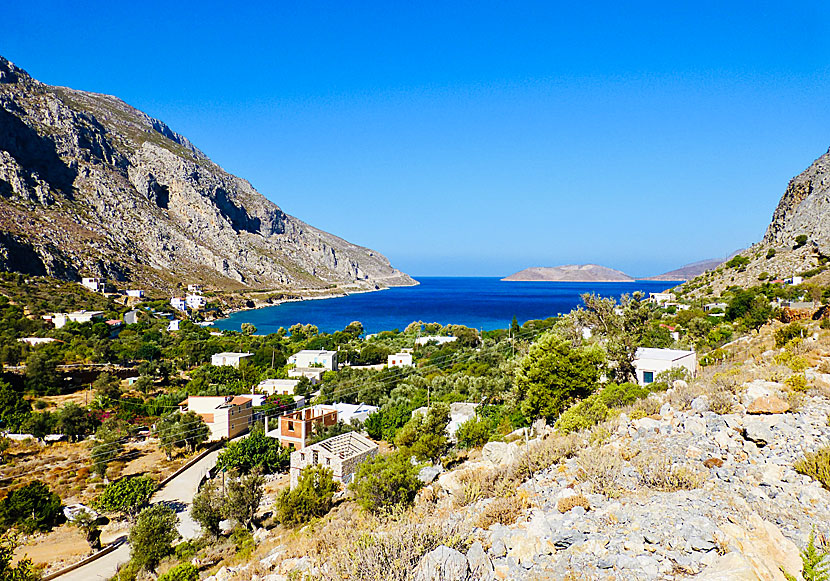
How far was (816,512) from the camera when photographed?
4.50 metres

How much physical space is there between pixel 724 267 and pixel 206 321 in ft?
252

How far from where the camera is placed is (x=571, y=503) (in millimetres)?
5230

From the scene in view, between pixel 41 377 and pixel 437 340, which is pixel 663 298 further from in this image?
pixel 41 377

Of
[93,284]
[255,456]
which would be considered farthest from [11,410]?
[93,284]

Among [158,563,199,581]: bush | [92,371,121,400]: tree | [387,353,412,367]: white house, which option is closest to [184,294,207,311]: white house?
[92,371,121,400]: tree

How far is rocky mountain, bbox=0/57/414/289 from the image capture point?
7800cm

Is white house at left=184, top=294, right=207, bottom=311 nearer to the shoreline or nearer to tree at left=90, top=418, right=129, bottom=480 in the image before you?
the shoreline

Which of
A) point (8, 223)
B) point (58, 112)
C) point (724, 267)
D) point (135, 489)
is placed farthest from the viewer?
point (58, 112)

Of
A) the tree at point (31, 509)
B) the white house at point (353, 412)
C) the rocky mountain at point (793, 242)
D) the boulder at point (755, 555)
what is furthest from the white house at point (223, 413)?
the rocky mountain at point (793, 242)

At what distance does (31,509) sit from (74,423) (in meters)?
11.0

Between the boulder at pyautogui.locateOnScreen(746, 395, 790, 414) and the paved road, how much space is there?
1603 cm

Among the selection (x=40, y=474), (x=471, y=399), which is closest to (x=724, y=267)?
(x=471, y=399)

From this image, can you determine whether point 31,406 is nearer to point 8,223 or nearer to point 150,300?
point 150,300

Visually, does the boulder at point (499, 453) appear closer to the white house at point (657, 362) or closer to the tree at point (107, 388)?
the white house at point (657, 362)
